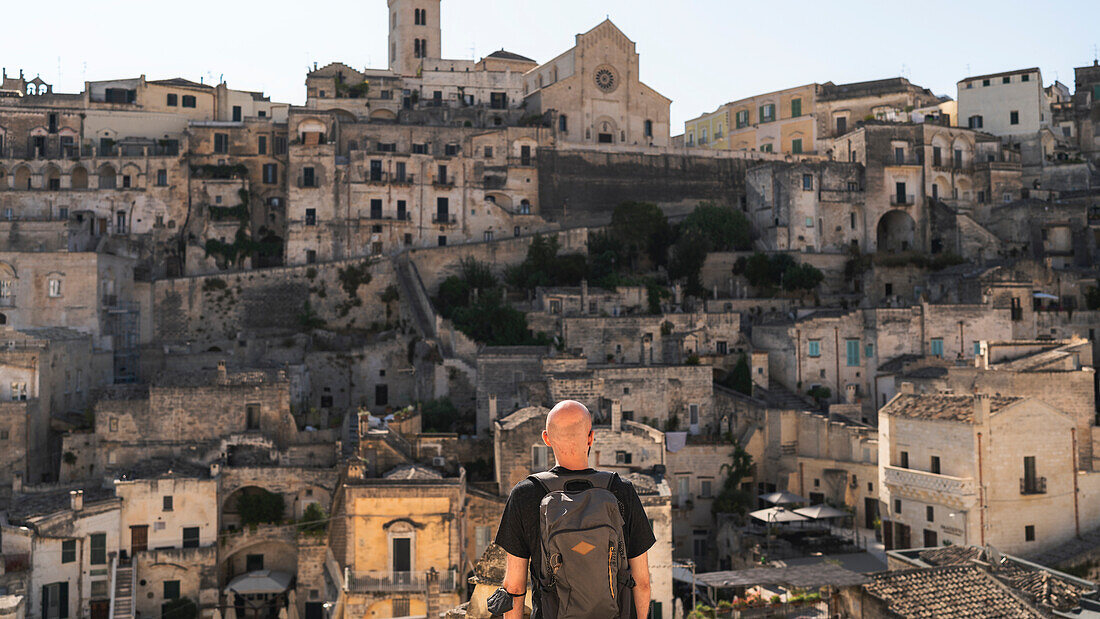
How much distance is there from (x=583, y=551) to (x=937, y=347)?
3570cm

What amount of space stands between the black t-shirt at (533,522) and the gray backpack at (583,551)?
0.39ft

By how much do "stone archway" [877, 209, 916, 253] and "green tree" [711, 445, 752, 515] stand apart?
63.2 ft

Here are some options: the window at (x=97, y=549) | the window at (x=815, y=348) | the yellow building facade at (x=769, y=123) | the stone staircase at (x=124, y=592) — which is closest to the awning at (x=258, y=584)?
the stone staircase at (x=124, y=592)

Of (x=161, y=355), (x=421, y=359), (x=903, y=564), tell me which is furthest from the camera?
(x=161, y=355)

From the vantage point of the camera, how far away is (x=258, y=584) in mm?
→ 28656

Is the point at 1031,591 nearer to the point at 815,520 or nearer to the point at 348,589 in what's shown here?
the point at 815,520

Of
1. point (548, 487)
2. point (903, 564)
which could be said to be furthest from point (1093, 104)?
point (548, 487)

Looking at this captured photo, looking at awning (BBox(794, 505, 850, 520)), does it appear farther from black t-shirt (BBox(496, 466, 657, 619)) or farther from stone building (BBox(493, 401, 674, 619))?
black t-shirt (BBox(496, 466, 657, 619))

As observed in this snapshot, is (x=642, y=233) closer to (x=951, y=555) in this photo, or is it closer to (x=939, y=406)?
(x=939, y=406)

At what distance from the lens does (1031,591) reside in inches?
824

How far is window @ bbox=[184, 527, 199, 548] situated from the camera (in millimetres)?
28875

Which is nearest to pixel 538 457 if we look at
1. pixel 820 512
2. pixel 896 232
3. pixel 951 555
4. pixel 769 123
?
pixel 820 512

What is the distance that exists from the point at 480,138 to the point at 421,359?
651 inches

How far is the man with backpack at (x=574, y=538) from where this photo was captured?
4.58 m
